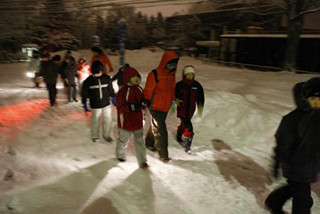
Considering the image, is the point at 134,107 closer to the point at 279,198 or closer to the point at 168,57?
the point at 168,57

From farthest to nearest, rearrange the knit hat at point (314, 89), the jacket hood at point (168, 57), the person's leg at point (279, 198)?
the jacket hood at point (168, 57) → the person's leg at point (279, 198) → the knit hat at point (314, 89)

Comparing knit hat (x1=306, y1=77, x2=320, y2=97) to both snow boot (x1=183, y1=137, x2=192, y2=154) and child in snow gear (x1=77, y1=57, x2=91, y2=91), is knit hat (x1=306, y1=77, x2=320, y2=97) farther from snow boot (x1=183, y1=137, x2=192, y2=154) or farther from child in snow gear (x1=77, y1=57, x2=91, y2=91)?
child in snow gear (x1=77, y1=57, x2=91, y2=91)

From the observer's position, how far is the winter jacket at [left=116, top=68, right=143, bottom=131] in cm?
448

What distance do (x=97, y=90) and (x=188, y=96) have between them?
70.6 inches

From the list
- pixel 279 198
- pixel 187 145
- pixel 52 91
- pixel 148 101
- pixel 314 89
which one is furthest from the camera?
pixel 52 91

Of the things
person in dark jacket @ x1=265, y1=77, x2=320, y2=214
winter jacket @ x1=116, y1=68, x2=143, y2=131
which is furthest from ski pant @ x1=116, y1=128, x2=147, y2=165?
person in dark jacket @ x1=265, y1=77, x2=320, y2=214

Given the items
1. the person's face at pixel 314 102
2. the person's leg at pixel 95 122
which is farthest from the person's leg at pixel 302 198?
the person's leg at pixel 95 122

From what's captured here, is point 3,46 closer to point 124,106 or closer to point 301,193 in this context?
point 124,106

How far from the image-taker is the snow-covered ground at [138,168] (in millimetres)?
3605

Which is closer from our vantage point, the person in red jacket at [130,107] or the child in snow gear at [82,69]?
the person in red jacket at [130,107]

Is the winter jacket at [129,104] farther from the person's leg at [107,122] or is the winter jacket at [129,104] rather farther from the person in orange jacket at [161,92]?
the person's leg at [107,122]

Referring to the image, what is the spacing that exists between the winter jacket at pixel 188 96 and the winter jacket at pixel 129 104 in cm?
97

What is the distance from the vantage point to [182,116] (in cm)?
530

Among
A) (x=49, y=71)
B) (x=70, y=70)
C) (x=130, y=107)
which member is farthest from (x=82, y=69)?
(x=130, y=107)
